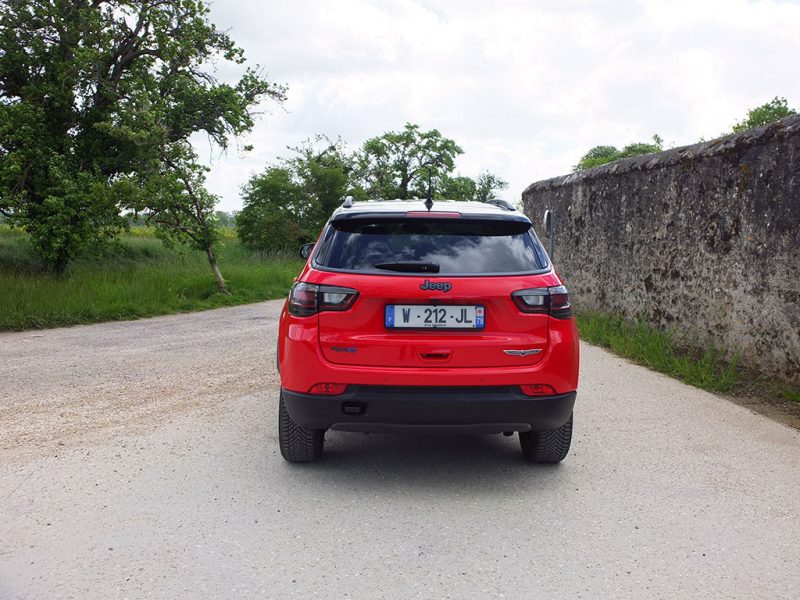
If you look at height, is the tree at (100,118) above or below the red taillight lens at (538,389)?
above

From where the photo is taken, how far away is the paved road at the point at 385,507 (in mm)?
2969

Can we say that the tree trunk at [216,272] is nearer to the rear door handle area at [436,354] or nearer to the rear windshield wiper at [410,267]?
the rear windshield wiper at [410,267]

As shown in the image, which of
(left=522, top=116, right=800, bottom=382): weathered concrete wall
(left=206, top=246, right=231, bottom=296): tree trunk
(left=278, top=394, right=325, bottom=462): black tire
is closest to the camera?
(left=278, top=394, right=325, bottom=462): black tire

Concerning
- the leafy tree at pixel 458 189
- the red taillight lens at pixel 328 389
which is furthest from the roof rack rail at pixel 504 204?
the leafy tree at pixel 458 189

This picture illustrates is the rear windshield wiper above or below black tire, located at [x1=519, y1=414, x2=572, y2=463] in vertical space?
above

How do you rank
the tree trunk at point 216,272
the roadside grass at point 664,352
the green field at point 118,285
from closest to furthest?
the roadside grass at point 664,352, the green field at point 118,285, the tree trunk at point 216,272

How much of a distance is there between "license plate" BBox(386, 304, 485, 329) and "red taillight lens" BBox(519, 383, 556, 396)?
421mm

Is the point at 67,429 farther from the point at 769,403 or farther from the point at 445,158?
the point at 445,158

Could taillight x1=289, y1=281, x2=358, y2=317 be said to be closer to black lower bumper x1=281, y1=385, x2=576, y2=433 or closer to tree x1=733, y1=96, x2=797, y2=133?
black lower bumper x1=281, y1=385, x2=576, y2=433

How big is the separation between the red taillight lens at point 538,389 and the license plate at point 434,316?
1.38 feet

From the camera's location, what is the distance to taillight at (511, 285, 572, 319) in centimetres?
405

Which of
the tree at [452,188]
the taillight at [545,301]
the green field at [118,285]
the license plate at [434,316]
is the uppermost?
the tree at [452,188]

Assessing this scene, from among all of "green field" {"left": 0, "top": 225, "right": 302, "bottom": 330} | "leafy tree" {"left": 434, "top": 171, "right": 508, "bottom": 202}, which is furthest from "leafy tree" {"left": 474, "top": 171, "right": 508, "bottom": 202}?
"green field" {"left": 0, "top": 225, "right": 302, "bottom": 330}

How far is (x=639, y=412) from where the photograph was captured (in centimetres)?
605
